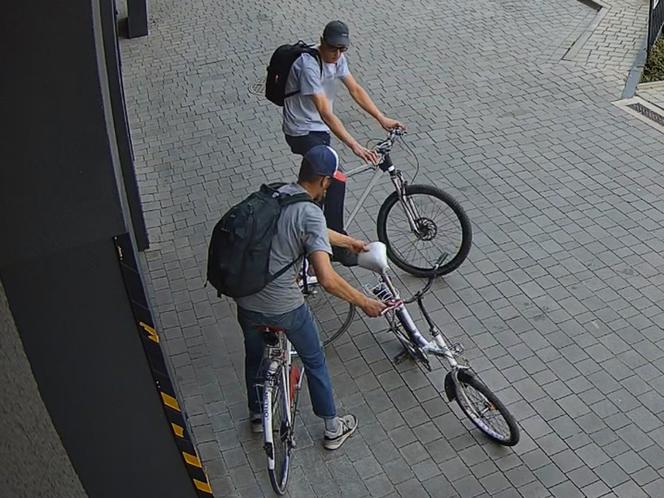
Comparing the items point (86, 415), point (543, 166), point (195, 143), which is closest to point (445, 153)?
point (543, 166)

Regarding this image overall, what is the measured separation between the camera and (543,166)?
27.3 ft

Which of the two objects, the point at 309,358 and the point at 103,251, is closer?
the point at 103,251

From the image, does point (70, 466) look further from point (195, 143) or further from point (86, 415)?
point (195, 143)

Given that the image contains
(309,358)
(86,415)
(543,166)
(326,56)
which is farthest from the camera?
(543,166)

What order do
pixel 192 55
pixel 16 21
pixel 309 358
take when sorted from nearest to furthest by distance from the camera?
pixel 16 21 < pixel 309 358 < pixel 192 55

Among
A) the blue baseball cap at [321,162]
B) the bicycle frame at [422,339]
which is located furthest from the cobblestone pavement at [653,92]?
the blue baseball cap at [321,162]

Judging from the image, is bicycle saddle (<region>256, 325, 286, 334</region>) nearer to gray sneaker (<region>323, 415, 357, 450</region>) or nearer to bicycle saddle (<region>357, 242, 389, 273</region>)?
bicycle saddle (<region>357, 242, 389, 273</region>)

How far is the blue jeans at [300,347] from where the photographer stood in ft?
15.6

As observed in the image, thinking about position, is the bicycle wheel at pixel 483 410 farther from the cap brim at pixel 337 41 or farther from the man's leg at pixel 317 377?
the cap brim at pixel 337 41

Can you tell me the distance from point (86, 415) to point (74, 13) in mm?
1880

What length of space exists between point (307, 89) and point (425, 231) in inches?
56.7

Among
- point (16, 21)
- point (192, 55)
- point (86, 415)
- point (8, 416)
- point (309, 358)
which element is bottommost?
point (192, 55)

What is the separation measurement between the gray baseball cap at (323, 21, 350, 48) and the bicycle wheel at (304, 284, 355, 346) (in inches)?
71.3

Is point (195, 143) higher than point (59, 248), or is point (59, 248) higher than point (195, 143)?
point (59, 248)
